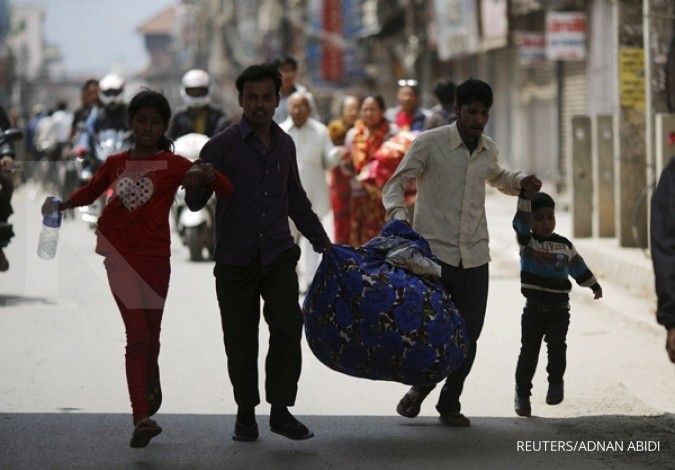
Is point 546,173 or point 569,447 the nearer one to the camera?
point 569,447

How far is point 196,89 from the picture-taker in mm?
15914

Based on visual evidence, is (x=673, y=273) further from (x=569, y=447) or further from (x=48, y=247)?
(x=48, y=247)

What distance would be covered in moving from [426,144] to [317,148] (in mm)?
5679

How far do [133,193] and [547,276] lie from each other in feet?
6.63

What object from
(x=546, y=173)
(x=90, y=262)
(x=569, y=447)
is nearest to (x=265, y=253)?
(x=569, y=447)

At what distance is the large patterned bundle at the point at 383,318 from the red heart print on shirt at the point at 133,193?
0.83 m

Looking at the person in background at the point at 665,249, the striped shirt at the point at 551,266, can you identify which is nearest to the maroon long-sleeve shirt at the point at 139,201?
the striped shirt at the point at 551,266

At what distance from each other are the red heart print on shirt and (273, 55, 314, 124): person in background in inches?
259

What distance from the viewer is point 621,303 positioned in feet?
41.8

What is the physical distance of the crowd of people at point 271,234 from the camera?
23.7 feet

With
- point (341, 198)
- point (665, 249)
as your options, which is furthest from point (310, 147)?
point (665, 249)

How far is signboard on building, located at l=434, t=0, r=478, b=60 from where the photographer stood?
115 feet

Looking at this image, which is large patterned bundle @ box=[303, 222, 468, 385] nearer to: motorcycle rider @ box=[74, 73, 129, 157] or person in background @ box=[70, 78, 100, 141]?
motorcycle rider @ box=[74, 73, 129, 157]

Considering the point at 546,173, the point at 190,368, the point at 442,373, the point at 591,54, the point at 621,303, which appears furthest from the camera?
the point at 546,173
